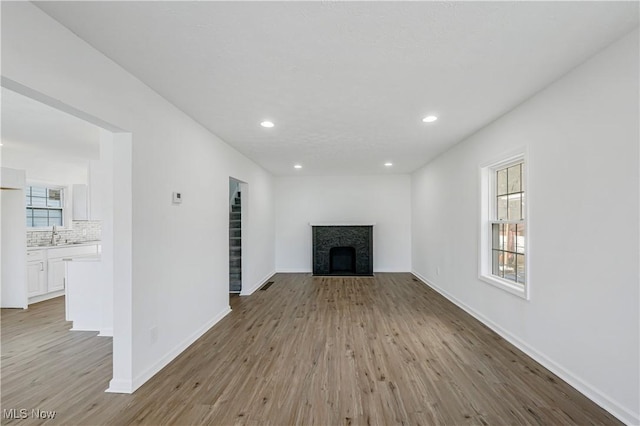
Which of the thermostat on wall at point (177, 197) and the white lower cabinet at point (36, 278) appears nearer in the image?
the thermostat on wall at point (177, 197)

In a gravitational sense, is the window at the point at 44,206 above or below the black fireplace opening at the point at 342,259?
above

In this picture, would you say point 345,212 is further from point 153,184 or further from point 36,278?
point 36,278

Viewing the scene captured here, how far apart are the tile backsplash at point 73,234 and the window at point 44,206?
0.17 meters

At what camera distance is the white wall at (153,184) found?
63.0 inches

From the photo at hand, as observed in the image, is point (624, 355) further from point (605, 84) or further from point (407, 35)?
point (407, 35)

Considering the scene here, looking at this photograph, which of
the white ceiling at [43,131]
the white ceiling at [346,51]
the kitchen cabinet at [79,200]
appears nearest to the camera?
the white ceiling at [346,51]

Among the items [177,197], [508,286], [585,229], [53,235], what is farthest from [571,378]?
[53,235]

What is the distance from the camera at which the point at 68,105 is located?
5.83 ft

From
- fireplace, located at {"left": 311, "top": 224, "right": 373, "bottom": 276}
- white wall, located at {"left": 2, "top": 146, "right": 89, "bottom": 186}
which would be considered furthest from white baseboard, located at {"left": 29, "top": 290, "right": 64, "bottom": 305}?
fireplace, located at {"left": 311, "top": 224, "right": 373, "bottom": 276}

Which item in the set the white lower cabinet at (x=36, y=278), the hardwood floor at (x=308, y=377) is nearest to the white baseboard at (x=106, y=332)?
the hardwood floor at (x=308, y=377)

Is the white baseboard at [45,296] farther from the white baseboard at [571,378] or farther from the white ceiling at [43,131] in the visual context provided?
the white baseboard at [571,378]

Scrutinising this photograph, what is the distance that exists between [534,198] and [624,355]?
1.37 metres

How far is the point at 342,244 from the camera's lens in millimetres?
7152

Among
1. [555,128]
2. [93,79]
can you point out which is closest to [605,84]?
[555,128]
